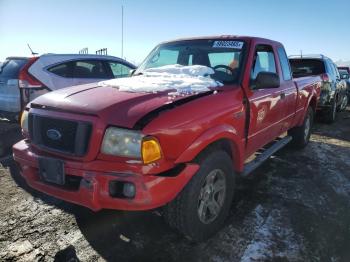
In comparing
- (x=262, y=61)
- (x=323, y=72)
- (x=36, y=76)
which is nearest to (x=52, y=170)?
(x=262, y=61)

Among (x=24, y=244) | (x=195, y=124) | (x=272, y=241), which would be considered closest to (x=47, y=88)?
(x=24, y=244)

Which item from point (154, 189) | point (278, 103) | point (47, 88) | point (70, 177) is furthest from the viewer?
point (47, 88)

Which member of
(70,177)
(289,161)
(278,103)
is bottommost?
(289,161)

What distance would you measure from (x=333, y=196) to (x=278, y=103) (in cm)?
137

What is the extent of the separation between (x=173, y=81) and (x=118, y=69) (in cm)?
496

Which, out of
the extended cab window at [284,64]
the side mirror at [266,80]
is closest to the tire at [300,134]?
the extended cab window at [284,64]

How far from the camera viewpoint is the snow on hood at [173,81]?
11.3 feet

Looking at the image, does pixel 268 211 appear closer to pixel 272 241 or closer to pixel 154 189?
pixel 272 241

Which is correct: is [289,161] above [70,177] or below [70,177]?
below

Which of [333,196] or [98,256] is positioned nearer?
[98,256]

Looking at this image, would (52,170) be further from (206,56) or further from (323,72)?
(323,72)

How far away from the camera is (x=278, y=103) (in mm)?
4855

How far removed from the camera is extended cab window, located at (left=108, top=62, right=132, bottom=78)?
8.38 m

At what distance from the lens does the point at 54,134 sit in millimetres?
3037
